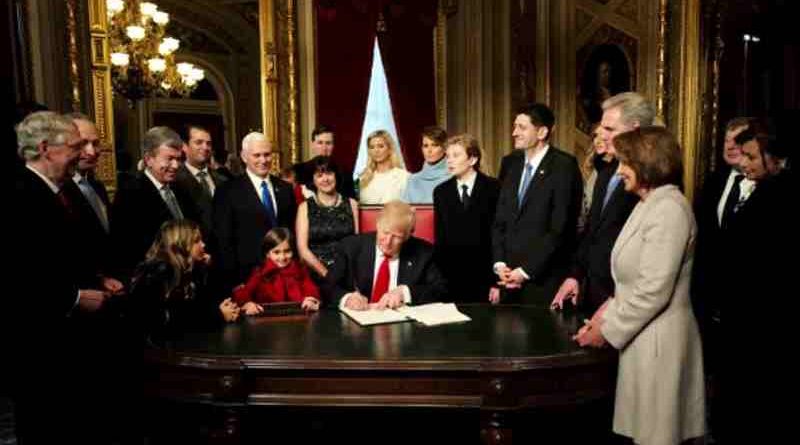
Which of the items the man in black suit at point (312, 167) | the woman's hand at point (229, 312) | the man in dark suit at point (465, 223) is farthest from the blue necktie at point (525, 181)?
the man in black suit at point (312, 167)

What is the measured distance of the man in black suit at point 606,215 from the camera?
265cm

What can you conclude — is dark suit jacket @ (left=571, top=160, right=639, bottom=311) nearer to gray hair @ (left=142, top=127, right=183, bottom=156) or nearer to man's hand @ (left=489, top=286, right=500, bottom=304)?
man's hand @ (left=489, top=286, right=500, bottom=304)

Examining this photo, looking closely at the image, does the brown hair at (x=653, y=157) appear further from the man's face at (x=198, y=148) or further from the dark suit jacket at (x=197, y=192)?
the man's face at (x=198, y=148)

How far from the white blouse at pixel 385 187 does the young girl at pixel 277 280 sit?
5.42 ft

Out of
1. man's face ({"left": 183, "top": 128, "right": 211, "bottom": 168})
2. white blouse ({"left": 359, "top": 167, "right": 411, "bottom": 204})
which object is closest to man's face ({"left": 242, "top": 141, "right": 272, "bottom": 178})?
man's face ({"left": 183, "top": 128, "right": 211, "bottom": 168})

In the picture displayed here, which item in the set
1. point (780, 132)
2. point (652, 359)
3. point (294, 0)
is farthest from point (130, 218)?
point (294, 0)

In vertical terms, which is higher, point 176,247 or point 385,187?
point 385,187

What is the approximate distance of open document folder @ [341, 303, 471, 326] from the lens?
265 centimetres

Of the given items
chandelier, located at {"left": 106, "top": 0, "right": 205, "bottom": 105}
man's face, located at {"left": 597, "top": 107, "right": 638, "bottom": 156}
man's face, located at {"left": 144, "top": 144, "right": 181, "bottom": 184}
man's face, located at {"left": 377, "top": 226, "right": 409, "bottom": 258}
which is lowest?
man's face, located at {"left": 377, "top": 226, "right": 409, "bottom": 258}

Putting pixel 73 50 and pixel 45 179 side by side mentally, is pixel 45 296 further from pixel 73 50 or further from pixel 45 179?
pixel 73 50

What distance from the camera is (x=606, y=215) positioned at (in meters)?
2.74

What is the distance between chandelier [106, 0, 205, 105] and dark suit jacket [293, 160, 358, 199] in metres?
3.13

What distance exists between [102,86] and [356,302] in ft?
11.6

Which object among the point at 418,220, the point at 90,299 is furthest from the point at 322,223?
the point at 90,299
